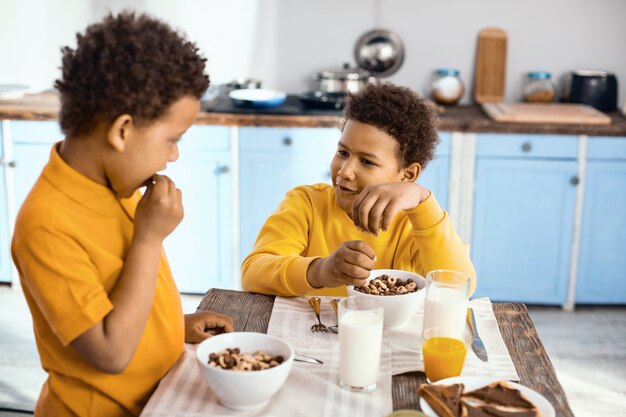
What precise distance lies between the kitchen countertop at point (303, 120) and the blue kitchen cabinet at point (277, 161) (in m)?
0.04

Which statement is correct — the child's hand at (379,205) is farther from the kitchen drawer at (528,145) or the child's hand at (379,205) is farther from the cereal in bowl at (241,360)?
the kitchen drawer at (528,145)

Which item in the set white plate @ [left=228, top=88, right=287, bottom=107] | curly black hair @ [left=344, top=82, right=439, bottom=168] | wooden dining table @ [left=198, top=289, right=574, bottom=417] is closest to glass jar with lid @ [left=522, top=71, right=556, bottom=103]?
white plate @ [left=228, top=88, right=287, bottom=107]

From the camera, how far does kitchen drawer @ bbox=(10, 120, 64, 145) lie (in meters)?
3.34

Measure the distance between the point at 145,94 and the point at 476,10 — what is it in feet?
9.52

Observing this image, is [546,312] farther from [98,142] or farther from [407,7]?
[98,142]

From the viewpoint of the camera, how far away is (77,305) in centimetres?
105

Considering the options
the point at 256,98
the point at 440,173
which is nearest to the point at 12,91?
the point at 256,98

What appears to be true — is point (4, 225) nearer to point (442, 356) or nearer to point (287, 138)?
point (287, 138)

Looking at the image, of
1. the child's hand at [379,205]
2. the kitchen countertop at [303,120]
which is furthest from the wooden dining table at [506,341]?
the kitchen countertop at [303,120]

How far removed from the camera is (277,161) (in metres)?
3.33

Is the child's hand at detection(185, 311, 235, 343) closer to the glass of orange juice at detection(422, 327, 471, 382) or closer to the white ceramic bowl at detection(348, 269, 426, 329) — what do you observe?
the white ceramic bowl at detection(348, 269, 426, 329)

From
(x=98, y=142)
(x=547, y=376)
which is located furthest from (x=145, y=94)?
(x=547, y=376)

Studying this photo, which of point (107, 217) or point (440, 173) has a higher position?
point (107, 217)

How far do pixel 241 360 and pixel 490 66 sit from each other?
2903 millimetres
